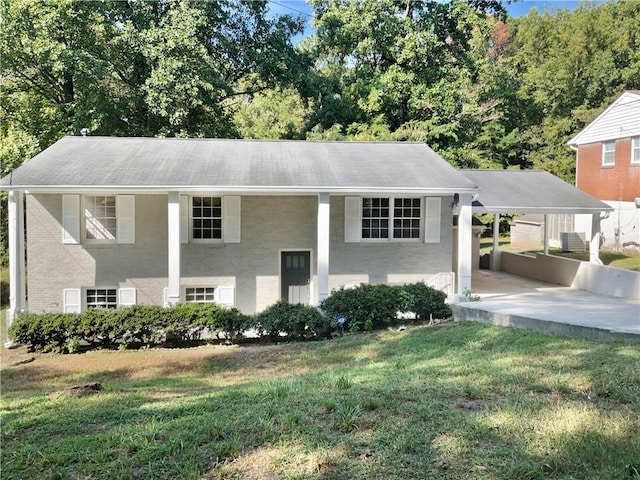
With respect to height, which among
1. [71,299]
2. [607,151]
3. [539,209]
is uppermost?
[607,151]

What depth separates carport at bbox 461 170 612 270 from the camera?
607 inches

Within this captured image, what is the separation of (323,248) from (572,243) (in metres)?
18.2

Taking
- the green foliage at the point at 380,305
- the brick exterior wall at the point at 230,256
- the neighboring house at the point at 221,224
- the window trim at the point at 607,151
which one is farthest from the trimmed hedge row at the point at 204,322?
the window trim at the point at 607,151

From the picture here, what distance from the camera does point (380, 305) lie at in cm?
1239

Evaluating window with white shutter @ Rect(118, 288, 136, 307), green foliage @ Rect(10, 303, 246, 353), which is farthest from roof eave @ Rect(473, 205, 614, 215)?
window with white shutter @ Rect(118, 288, 136, 307)

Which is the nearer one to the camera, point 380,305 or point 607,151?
point 380,305

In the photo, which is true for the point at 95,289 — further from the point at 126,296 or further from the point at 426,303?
the point at 426,303

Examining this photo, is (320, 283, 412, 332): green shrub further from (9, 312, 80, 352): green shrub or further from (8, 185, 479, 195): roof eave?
(9, 312, 80, 352): green shrub

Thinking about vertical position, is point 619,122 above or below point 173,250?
above

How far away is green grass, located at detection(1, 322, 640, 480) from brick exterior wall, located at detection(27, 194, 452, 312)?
7285 millimetres

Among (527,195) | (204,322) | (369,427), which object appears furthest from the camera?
(527,195)

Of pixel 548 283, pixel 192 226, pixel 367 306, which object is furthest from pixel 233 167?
pixel 548 283

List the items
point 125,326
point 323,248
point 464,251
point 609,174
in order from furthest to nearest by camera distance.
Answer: point 609,174 < point 464,251 < point 323,248 < point 125,326

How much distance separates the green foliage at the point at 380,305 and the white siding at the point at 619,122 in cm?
1588
